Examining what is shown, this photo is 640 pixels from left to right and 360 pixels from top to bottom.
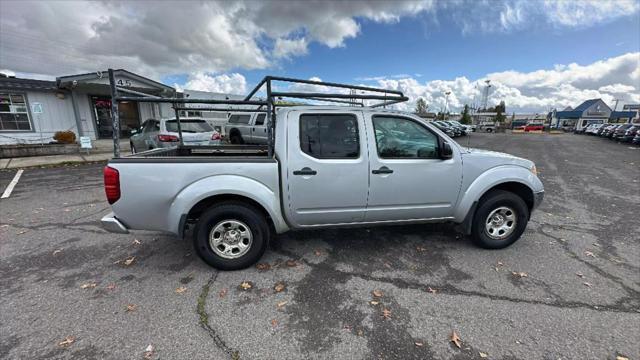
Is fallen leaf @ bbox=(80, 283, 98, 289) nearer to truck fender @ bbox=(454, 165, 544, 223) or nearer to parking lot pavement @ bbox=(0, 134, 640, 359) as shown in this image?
parking lot pavement @ bbox=(0, 134, 640, 359)

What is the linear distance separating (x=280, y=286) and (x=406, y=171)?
6.30 feet

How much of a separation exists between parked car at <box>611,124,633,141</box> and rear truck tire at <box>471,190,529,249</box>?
95.6 ft

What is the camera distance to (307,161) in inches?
126

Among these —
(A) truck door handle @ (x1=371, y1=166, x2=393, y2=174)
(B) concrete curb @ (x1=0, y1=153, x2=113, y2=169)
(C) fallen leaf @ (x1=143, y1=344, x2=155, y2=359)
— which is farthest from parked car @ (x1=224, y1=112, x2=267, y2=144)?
(C) fallen leaf @ (x1=143, y1=344, x2=155, y2=359)

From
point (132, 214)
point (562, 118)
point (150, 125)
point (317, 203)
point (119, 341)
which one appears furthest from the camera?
point (562, 118)

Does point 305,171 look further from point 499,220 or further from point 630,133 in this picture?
point 630,133

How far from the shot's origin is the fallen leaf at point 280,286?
9.86 feet

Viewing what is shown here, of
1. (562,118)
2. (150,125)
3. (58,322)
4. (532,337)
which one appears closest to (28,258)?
(58,322)

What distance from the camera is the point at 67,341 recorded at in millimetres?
2295

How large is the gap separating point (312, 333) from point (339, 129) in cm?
212

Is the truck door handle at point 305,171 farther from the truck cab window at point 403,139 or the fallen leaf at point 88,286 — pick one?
the fallen leaf at point 88,286

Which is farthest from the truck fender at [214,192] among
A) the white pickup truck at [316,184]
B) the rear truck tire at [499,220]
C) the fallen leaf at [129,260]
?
the rear truck tire at [499,220]

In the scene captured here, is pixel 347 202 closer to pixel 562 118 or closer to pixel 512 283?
pixel 512 283

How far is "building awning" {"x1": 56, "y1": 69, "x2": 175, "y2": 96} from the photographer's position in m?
12.6
